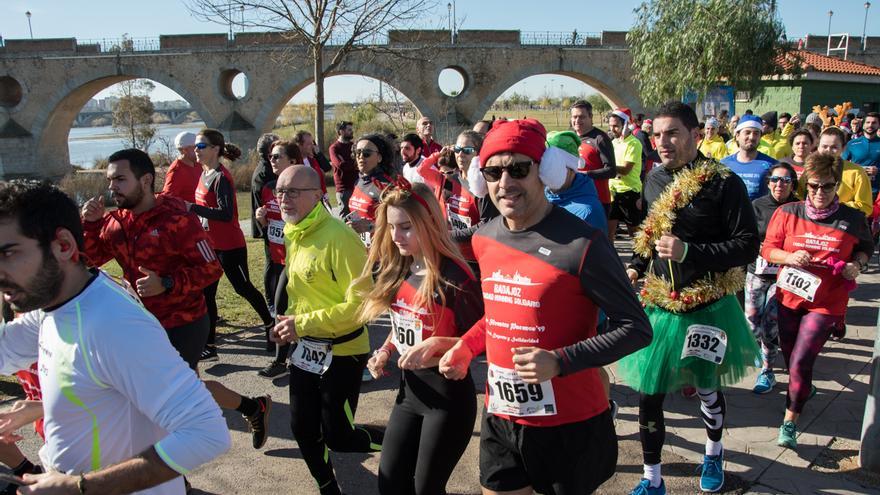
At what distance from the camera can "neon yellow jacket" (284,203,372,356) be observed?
11.2ft

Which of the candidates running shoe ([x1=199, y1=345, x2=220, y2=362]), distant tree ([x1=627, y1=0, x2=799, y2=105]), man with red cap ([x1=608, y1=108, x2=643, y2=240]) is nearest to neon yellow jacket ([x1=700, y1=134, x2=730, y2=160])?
man with red cap ([x1=608, y1=108, x2=643, y2=240])

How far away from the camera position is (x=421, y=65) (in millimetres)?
37844

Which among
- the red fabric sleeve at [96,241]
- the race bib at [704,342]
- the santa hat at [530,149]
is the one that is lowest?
the race bib at [704,342]

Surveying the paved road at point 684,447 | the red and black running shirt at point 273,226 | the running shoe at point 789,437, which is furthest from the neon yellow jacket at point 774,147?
the red and black running shirt at point 273,226

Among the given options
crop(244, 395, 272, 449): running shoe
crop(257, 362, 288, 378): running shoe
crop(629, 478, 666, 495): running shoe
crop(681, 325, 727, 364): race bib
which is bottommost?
crop(257, 362, 288, 378): running shoe

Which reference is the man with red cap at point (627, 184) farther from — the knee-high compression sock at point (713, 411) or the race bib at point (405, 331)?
the race bib at point (405, 331)

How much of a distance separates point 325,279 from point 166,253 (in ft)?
3.65

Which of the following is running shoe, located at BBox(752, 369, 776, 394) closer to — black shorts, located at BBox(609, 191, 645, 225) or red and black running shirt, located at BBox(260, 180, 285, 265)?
black shorts, located at BBox(609, 191, 645, 225)

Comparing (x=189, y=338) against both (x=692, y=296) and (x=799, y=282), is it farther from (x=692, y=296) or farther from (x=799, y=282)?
(x=799, y=282)

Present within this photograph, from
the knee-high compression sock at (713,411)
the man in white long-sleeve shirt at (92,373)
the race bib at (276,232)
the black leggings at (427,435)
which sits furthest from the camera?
the race bib at (276,232)

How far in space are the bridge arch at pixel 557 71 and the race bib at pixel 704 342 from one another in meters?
36.3

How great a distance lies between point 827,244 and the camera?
14.2 feet

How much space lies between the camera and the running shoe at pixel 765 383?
198 inches

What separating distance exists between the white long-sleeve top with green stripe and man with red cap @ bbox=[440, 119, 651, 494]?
107cm
